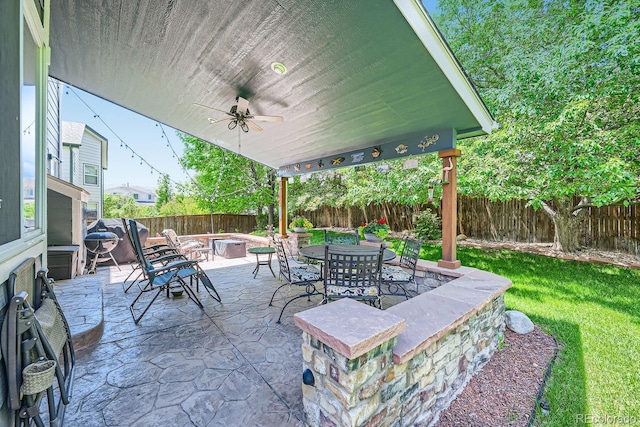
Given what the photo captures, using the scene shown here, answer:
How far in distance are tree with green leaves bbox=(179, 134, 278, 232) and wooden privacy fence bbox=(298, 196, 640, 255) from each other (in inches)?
173

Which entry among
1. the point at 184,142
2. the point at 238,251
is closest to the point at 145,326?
the point at 238,251

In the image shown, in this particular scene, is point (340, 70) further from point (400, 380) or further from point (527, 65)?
point (527, 65)

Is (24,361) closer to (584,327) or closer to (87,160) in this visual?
(584,327)

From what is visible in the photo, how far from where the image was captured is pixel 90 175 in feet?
34.3

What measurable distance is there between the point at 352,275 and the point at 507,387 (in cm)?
159

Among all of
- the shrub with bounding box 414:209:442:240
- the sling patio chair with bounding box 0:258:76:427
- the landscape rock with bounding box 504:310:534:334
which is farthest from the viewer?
the shrub with bounding box 414:209:442:240

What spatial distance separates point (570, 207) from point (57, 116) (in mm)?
12495

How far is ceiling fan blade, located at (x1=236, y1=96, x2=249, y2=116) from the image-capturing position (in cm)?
384

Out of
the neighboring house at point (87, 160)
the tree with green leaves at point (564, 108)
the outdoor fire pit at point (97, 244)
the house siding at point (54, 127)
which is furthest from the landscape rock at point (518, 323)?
the neighboring house at point (87, 160)

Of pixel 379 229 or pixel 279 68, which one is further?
pixel 379 229

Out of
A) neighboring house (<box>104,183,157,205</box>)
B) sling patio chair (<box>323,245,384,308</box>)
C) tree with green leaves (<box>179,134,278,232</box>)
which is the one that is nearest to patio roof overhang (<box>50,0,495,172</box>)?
sling patio chair (<box>323,245,384,308</box>)

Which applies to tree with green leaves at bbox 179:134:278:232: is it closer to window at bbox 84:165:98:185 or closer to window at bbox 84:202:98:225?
window at bbox 84:165:98:185

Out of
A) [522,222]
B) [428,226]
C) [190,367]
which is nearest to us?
[190,367]

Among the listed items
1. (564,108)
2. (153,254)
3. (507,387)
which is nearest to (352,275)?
(507,387)
